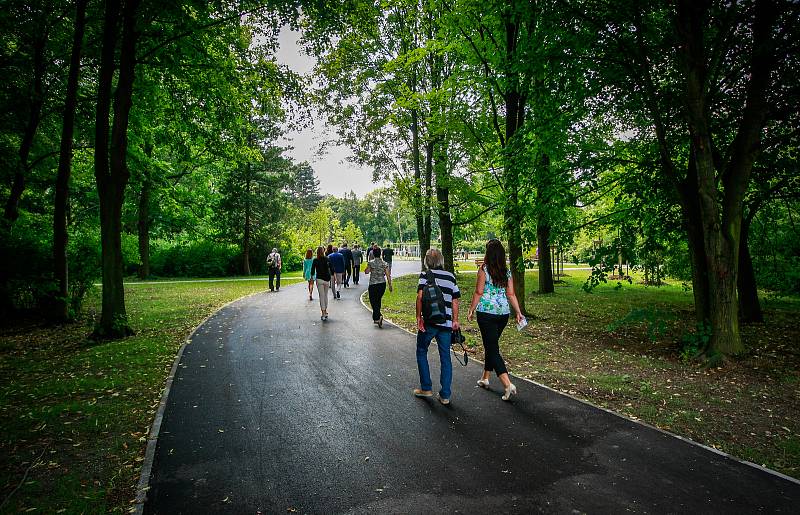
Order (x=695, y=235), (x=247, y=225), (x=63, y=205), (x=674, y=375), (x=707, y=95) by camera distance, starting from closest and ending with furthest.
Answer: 1. (x=674, y=375)
2. (x=707, y=95)
3. (x=695, y=235)
4. (x=63, y=205)
5. (x=247, y=225)

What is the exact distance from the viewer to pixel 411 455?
164 inches

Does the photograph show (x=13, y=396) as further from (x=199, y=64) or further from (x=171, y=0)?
(x=199, y=64)

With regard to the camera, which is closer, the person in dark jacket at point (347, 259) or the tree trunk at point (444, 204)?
the tree trunk at point (444, 204)

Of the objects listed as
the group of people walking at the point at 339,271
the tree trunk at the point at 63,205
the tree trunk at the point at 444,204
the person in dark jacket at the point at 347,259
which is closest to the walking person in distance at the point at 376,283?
the group of people walking at the point at 339,271

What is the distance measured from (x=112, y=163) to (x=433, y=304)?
893 centimetres

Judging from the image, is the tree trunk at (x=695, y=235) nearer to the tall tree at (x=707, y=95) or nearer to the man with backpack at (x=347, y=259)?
the tall tree at (x=707, y=95)

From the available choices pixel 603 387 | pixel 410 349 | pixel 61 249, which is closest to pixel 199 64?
pixel 61 249

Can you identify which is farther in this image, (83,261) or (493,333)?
(83,261)

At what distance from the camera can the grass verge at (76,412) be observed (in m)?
3.69

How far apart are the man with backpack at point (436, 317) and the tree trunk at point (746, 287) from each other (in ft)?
34.4

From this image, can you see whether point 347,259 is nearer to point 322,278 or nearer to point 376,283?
point 322,278

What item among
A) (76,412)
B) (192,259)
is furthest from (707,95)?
(192,259)

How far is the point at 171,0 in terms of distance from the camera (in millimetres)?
9398

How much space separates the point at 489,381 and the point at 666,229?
7169 mm
